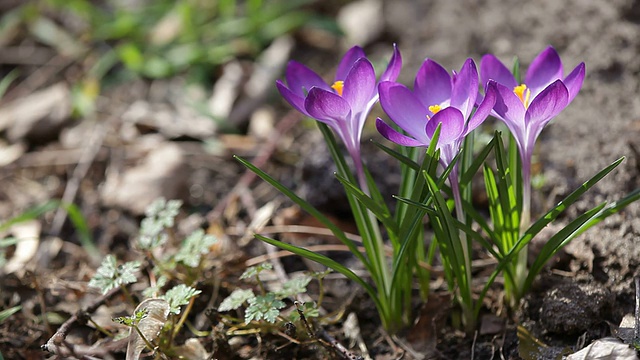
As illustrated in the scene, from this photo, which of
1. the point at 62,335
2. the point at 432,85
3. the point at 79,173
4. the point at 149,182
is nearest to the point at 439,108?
the point at 432,85

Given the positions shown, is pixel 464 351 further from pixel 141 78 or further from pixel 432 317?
pixel 141 78

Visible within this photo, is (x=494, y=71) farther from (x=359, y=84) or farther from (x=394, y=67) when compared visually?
(x=359, y=84)

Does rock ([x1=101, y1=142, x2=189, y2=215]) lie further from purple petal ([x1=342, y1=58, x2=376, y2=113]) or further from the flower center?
the flower center

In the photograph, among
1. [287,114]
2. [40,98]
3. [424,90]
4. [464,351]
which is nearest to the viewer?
[424,90]

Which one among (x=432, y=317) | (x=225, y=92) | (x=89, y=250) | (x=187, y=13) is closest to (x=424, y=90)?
(x=432, y=317)

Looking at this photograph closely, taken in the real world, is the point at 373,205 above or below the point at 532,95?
below

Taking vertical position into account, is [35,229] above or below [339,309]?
below

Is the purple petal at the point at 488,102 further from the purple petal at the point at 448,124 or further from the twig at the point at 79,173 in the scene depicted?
the twig at the point at 79,173
